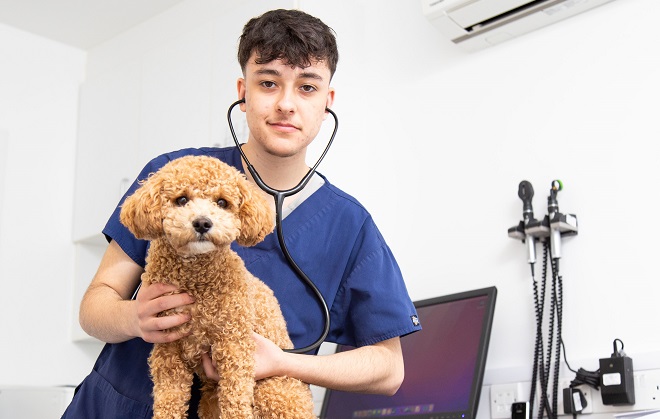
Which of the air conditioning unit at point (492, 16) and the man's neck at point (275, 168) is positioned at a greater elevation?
the air conditioning unit at point (492, 16)

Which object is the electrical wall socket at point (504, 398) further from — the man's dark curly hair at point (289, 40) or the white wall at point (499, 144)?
the man's dark curly hair at point (289, 40)

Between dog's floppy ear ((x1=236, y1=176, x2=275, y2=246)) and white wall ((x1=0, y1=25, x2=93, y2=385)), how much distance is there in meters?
3.03

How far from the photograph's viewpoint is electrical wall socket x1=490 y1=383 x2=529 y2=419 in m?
2.39

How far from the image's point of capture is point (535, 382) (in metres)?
2.31

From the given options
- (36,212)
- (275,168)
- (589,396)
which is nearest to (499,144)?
(589,396)

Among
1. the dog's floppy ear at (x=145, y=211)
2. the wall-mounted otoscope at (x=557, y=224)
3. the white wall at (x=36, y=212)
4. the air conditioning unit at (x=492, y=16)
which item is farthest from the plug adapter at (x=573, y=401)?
the white wall at (x=36, y=212)

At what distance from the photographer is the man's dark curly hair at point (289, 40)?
1.31 metres

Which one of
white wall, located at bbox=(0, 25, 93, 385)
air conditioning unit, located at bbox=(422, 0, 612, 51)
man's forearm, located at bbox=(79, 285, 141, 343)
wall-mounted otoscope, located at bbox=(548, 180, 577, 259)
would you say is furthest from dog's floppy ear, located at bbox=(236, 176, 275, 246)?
white wall, located at bbox=(0, 25, 93, 385)

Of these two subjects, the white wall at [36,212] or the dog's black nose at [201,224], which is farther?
the white wall at [36,212]

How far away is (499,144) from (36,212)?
2.36 meters

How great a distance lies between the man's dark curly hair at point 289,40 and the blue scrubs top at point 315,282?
0.21 m

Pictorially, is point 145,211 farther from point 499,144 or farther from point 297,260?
point 499,144

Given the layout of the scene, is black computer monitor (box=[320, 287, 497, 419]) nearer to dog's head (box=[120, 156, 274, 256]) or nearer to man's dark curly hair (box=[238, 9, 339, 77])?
man's dark curly hair (box=[238, 9, 339, 77])

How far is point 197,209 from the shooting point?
38.4 inches
